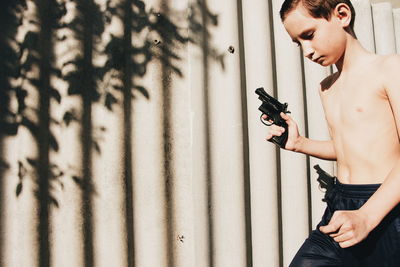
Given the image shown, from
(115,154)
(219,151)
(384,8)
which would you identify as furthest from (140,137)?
(384,8)

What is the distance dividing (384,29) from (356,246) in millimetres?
2349

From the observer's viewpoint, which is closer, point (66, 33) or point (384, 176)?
point (384, 176)

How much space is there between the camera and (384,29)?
10.8ft

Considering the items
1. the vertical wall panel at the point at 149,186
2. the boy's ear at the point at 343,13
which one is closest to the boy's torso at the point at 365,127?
the boy's ear at the point at 343,13

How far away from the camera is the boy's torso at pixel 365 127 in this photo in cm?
175

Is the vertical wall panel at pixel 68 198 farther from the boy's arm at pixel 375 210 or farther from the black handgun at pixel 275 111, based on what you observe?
the boy's arm at pixel 375 210

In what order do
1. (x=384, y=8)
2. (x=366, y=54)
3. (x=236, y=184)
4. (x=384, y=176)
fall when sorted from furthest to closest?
(x=384, y=8), (x=236, y=184), (x=366, y=54), (x=384, y=176)

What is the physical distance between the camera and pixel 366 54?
6.31ft

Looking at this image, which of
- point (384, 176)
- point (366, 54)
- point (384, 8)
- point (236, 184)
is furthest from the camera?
point (384, 8)

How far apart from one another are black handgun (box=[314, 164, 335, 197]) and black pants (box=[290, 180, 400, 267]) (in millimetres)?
1043

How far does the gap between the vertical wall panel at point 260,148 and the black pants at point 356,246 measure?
3.04ft

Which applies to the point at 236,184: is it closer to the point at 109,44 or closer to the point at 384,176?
the point at 384,176

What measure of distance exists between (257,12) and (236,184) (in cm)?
146

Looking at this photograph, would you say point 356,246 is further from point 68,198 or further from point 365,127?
point 68,198
